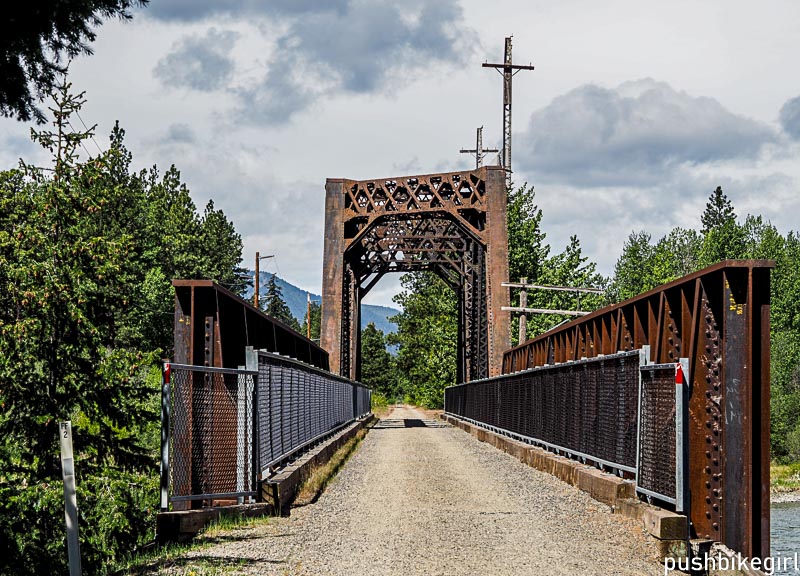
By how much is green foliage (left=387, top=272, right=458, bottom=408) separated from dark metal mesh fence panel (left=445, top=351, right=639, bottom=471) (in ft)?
104

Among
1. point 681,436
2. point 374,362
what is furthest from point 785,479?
point 374,362

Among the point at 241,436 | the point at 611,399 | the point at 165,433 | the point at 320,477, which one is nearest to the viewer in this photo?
the point at 165,433

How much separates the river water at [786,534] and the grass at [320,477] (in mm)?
8692

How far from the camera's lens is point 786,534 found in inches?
918

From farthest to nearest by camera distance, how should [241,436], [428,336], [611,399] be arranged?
[428,336], [611,399], [241,436]

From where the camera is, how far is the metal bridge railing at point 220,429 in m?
9.52

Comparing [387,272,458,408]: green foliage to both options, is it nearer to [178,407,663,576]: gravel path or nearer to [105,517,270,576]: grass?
[178,407,663,576]: gravel path

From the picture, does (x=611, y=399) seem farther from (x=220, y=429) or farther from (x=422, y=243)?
(x=422, y=243)

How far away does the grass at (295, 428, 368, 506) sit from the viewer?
12492mm

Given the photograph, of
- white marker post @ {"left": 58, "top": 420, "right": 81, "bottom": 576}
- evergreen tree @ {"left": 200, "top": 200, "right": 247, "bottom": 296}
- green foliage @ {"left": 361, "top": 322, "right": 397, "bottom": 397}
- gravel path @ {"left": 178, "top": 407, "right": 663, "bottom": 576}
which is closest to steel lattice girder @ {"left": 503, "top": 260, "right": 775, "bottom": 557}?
gravel path @ {"left": 178, "top": 407, "right": 663, "bottom": 576}

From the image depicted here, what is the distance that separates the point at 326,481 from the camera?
14.7m

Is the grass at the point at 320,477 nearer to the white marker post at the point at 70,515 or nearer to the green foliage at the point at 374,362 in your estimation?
the white marker post at the point at 70,515

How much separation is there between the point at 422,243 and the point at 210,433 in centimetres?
3122

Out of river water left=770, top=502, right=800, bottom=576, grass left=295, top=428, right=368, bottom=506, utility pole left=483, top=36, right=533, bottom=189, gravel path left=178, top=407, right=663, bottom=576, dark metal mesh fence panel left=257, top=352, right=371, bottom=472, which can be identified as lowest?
river water left=770, top=502, right=800, bottom=576
